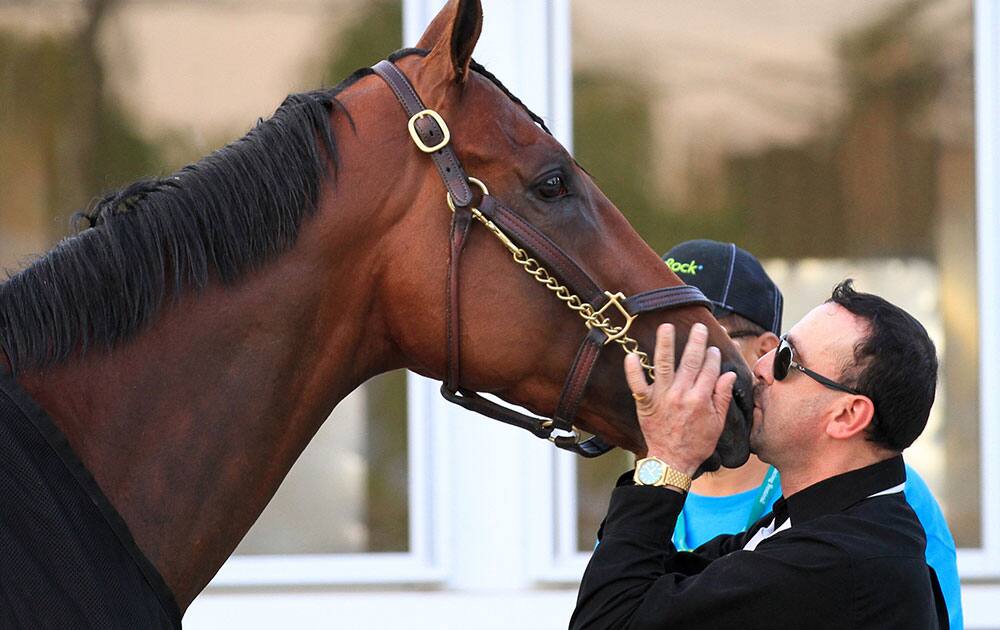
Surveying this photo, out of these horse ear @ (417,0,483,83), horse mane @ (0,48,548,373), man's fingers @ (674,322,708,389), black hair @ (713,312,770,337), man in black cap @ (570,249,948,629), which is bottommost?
man in black cap @ (570,249,948,629)

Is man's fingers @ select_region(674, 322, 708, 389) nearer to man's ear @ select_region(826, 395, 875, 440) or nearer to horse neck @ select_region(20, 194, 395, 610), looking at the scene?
man's ear @ select_region(826, 395, 875, 440)

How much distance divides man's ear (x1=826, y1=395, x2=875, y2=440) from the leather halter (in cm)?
33

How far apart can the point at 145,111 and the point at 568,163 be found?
2.97 m

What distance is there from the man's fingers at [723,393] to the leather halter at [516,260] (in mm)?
155

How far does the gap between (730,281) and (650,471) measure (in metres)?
0.82

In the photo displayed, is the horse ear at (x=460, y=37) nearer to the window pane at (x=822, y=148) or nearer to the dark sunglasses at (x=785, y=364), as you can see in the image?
the dark sunglasses at (x=785, y=364)

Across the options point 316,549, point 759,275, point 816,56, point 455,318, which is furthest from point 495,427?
point 455,318

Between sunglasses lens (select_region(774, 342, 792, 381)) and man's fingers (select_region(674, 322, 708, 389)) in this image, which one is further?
sunglasses lens (select_region(774, 342, 792, 381))

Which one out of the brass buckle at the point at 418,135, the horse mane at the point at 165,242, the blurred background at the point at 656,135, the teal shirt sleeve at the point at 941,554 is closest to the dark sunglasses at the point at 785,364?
the teal shirt sleeve at the point at 941,554

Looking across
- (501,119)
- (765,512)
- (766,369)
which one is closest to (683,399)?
(766,369)

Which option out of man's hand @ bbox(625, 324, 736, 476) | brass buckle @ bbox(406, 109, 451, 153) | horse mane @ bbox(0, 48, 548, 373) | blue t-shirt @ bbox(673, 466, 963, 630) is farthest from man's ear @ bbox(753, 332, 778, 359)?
horse mane @ bbox(0, 48, 548, 373)

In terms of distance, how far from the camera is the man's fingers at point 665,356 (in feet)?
6.08

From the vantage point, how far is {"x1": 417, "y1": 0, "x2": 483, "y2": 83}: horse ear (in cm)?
178

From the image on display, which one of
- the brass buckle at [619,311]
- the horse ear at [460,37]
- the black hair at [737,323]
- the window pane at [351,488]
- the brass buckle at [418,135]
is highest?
the horse ear at [460,37]
